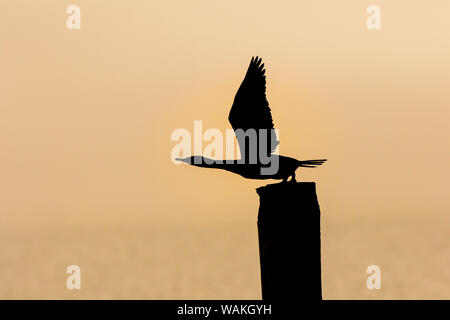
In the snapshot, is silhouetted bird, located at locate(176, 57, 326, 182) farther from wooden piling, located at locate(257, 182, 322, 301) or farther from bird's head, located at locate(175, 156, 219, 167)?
wooden piling, located at locate(257, 182, 322, 301)

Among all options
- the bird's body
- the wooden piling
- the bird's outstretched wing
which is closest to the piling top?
the wooden piling

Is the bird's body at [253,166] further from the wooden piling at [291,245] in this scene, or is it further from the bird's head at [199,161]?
the wooden piling at [291,245]

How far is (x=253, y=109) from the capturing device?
24.2ft

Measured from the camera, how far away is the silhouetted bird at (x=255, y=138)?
6.94m

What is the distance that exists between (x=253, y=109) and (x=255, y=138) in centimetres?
32

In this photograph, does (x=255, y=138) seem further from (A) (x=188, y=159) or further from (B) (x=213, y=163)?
(A) (x=188, y=159)

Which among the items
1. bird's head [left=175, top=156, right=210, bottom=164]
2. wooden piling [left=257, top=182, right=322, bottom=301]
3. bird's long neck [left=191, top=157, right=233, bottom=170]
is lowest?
wooden piling [left=257, top=182, right=322, bottom=301]

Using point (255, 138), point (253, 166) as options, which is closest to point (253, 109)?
point (255, 138)

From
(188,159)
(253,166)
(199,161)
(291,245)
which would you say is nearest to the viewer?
(291,245)

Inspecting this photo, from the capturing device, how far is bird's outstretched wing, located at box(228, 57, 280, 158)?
7.32 meters
